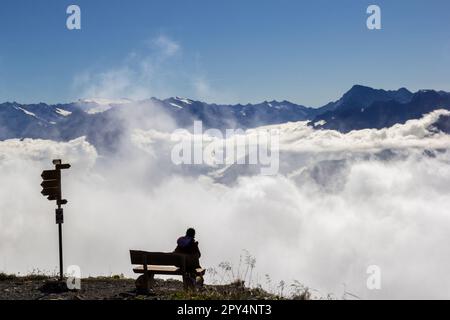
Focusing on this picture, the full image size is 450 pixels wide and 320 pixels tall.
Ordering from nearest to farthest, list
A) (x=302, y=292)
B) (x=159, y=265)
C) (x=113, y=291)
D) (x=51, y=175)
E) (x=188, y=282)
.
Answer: (x=302, y=292) → (x=188, y=282) → (x=159, y=265) → (x=113, y=291) → (x=51, y=175)

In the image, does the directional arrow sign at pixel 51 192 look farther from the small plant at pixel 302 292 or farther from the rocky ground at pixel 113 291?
the small plant at pixel 302 292

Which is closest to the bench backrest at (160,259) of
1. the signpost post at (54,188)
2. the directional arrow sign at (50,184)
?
the signpost post at (54,188)

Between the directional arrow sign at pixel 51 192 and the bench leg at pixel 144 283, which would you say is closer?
the bench leg at pixel 144 283

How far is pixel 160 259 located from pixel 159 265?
0.34m

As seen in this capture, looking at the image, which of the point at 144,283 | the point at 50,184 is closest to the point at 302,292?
the point at 144,283

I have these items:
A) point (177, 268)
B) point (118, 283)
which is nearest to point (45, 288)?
point (118, 283)

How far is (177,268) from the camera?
1614 centimetres

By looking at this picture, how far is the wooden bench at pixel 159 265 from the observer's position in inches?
618

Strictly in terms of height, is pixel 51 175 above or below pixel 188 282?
above

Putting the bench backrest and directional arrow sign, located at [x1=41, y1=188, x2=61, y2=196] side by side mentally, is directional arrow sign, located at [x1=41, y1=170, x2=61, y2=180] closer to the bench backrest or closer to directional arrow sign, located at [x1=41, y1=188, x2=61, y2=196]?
directional arrow sign, located at [x1=41, y1=188, x2=61, y2=196]

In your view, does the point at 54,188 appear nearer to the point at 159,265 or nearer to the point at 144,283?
the point at 144,283

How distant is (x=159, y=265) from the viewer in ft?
52.9

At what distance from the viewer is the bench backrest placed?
15656 millimetres
